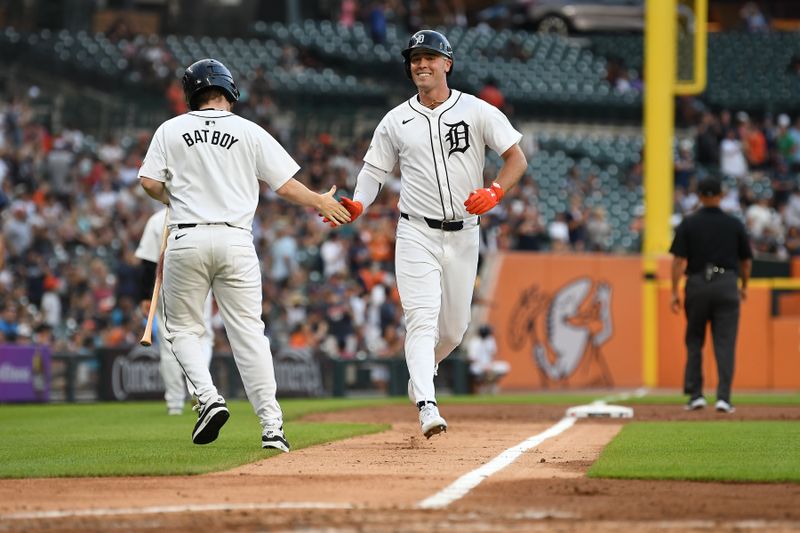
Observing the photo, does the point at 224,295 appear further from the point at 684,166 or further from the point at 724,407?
the point at 684,166

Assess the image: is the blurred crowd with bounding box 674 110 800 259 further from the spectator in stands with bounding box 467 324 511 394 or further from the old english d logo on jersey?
the old english d logo on jersey

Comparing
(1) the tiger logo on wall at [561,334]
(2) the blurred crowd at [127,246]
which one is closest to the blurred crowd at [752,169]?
(1) the tiger logo on wall at [561,334]

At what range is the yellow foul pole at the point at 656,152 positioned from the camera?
2025 cm

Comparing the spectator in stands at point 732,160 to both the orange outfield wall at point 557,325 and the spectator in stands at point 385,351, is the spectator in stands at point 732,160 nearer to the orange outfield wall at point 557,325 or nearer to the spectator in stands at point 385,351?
the orange outfield wall at point 557,325

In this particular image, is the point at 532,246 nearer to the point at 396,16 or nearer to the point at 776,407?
the point at 776,407

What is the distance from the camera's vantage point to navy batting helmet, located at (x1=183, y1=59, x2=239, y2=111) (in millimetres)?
8148

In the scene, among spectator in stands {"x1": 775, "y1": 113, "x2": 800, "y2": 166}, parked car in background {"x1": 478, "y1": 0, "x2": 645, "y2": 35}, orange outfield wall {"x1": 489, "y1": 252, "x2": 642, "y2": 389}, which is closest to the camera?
orange outfield wall {"x1": 489, "y1": 252, "x2": 642, "y2": 389}

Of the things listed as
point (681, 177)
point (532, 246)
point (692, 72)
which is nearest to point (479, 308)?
point (532, 246)

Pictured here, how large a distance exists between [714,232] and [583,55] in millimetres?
21914

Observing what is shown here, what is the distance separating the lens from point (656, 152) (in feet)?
67.0

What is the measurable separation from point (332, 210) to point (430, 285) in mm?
761

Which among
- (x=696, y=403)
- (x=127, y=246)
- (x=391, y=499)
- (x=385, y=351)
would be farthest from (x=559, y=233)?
(x=391, y=499)

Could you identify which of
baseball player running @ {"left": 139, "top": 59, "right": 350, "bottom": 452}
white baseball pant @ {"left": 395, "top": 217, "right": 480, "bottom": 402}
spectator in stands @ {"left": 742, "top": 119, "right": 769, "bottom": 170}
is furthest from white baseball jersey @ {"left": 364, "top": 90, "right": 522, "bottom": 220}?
spectator in stands @ {"left": 742, "top": 119, "right": 769, "bottom": 170}

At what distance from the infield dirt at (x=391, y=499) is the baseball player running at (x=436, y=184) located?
101cm
